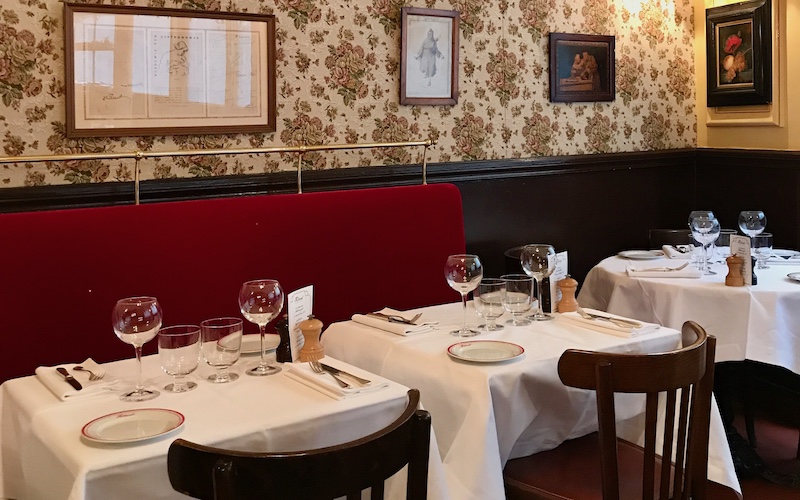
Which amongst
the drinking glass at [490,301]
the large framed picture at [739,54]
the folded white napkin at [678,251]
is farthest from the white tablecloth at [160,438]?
the large framed picture at [739,54]

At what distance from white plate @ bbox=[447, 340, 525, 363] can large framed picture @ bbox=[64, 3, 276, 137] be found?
5.52ft

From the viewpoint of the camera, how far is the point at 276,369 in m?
2.34

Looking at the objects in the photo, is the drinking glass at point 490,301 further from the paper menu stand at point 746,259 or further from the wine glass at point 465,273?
the paper menu stand at point 746,259

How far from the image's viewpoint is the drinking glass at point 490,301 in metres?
2.72

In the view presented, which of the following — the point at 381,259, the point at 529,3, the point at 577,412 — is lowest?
the point at 577,412

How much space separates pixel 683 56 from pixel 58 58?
373 cm

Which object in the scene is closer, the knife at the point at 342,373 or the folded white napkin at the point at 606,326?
the knife at the point at 342,373

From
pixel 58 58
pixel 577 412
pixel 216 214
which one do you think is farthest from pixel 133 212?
pixel 577 412

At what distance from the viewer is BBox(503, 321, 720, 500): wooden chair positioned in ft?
6.53

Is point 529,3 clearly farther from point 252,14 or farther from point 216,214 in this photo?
point 216,214

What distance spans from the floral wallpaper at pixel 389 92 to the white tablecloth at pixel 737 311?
1314 mm

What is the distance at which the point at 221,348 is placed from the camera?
2240 millimetres

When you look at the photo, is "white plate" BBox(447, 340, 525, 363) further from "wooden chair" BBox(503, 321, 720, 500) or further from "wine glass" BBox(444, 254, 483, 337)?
"wooden chair" BBox(503, 321, 720, 500)

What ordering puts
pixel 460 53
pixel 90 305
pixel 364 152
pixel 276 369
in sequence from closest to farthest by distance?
pixel 276 369 < pixel 90 305 < pixel 364 152 < pixel 460 53
